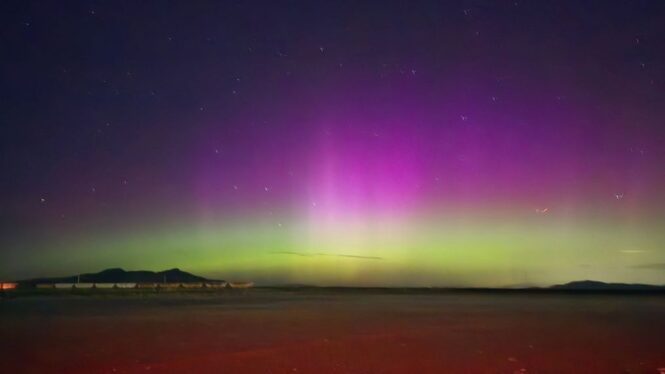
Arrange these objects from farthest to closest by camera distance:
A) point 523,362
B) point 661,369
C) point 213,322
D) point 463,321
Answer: point 463,321
point 213,322
point 523,362
point 661,369

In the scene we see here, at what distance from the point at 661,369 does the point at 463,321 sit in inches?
825

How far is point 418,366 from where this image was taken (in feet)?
66.6

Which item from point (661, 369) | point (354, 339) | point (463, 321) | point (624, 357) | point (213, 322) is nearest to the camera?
point (661, 369)

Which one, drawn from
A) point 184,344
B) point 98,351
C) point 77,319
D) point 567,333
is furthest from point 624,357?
point 77,319

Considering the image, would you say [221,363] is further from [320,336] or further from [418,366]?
[320,336]

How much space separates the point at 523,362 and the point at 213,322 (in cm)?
2042

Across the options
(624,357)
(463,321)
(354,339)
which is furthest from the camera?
(463,321)

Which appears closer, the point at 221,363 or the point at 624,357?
the point at 221,363

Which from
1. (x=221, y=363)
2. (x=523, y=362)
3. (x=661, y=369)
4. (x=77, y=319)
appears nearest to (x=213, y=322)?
(x=77, y=319)

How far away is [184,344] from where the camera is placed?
2583 centimetres

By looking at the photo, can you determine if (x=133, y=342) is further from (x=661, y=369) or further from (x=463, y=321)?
(x=463, y=321)

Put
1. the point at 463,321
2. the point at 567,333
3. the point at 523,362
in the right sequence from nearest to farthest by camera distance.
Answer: the point at 523,362, the point at 567,333, the point at 463,321

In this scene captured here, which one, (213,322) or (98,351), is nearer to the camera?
(98,351)

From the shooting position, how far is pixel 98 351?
23.7 meters
